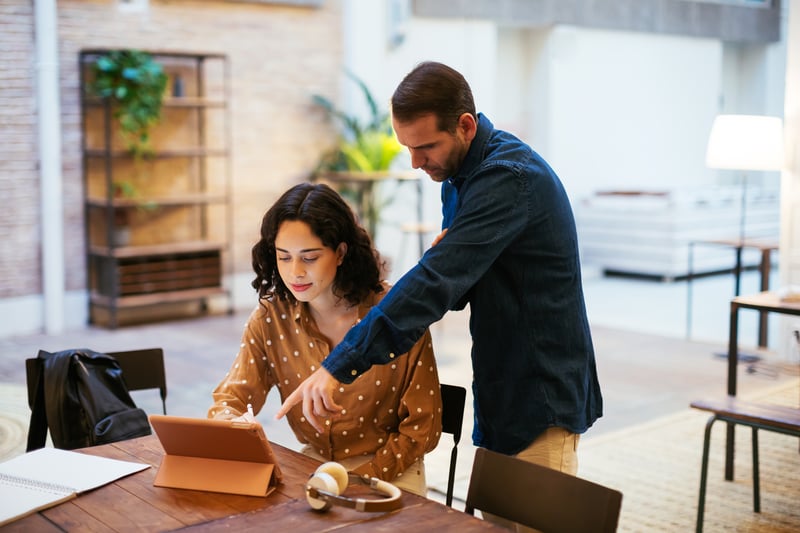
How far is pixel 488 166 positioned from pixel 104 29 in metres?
6.14

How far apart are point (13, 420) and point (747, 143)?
410 centimetres

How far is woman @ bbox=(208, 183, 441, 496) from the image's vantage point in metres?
2.34

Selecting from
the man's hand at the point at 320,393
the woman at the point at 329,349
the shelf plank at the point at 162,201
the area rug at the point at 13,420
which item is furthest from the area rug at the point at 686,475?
the shelf plank at the point at 162,201

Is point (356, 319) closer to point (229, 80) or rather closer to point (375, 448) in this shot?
point (375, 448)

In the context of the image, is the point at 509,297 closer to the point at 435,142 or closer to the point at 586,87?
the point at 435,142

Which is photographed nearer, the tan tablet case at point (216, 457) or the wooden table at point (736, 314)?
the tan tablet case at point (216, 457)

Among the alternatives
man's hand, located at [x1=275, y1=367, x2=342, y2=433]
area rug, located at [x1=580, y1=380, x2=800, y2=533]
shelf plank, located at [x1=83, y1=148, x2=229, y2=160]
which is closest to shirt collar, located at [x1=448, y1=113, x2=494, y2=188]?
man's hand, located at [x1=275, y1=367, x2=342, y2=433]

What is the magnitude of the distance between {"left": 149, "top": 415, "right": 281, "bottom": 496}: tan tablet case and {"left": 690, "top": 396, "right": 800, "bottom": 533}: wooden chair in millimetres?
1970

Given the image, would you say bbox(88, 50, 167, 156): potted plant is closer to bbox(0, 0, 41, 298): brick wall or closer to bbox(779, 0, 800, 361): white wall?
bbox(0, 0, 41, 298): brick wall

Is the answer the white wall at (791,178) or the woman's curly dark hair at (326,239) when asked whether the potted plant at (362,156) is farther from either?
the woman's curly dark hair at (326,239)

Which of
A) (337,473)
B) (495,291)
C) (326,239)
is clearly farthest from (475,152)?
(337,473)

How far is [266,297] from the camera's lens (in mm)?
2461

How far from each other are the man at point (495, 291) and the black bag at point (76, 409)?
2.89ft

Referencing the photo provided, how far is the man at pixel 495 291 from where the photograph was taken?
6.25 ft
